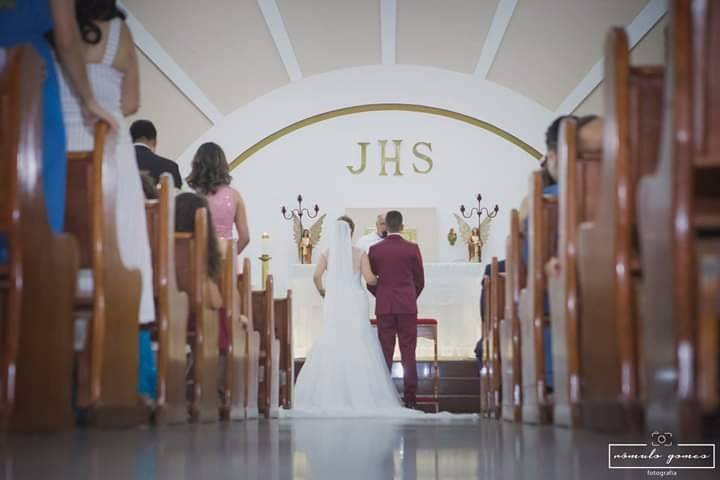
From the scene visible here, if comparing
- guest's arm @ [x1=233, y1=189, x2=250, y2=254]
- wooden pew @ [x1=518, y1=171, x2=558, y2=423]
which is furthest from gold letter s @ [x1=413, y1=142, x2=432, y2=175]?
wooden pew @ [x1=518, y1=171, x2=558, y2=423]

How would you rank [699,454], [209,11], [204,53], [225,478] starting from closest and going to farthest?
1. [225,478]
2. [699,454]
3. [209,11]
4. [204,53]

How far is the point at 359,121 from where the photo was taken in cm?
1186

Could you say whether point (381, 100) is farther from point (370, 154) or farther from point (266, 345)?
point (266, 345)

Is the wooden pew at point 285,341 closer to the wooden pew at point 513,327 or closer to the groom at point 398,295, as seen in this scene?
the groom at point 398,295

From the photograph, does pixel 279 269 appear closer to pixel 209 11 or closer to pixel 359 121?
pixel 359 121

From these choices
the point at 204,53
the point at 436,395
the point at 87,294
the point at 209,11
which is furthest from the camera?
the point at 204,53

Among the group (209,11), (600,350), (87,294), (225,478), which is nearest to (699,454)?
(600,350)

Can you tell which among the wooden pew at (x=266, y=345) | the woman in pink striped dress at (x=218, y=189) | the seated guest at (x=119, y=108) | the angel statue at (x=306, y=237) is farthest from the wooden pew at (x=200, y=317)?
the angel statue at (x=306, y=237)

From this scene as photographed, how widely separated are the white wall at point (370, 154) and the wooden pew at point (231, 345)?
6.71m

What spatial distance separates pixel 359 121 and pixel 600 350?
31.6ft

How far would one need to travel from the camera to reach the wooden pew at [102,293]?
2.62m

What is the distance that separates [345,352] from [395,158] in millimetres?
4325

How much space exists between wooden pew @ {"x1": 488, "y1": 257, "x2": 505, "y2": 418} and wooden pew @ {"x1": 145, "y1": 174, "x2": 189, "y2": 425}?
7.52 ft

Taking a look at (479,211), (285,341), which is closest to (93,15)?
(285,341)
